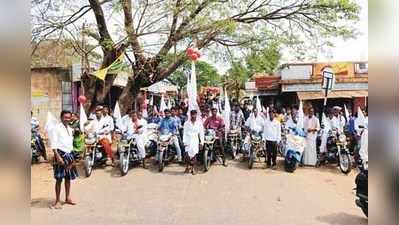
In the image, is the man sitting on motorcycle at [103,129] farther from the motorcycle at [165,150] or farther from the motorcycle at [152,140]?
the motorcycle at [165,150]

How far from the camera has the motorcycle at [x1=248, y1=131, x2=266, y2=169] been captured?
8.29 meters

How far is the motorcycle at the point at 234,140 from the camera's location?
9.16 metres

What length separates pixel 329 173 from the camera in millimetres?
7977

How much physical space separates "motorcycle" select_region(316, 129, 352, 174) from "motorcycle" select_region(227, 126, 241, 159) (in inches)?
70.0

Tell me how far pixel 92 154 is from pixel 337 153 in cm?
466

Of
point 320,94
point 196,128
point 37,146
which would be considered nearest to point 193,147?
point 196,128

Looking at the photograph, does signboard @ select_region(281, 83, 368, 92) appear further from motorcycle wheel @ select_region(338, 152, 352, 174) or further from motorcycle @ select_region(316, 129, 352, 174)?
motorcycle wheel @ select_region(338, 152, 352, 174)

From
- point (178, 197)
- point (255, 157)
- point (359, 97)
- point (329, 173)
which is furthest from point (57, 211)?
point (359, 97)

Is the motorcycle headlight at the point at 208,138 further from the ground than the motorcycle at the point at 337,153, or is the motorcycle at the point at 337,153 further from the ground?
the motorcycle headlight at the point at 208,138

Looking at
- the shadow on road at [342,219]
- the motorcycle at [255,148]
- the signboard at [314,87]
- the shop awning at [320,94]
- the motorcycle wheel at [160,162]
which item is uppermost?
the signboard at [314,87]

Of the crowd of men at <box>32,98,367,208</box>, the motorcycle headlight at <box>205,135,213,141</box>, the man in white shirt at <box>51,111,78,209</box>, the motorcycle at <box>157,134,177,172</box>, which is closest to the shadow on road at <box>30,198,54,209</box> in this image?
the man in white shirt at <box>51,111,78,209</box>

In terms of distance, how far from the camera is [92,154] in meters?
7.81

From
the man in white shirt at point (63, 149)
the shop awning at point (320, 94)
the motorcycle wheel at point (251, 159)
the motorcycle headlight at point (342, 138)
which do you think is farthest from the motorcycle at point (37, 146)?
the shop awning at point (320, 94)
